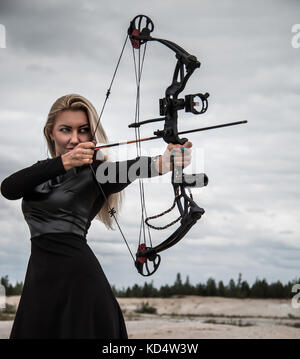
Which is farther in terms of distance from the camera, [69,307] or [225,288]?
[225,288]

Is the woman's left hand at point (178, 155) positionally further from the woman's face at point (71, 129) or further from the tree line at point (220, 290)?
the tree line at point (220, 290)

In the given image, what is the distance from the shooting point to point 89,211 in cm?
309

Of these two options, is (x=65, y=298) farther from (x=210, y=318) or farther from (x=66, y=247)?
(x=210, y=318)

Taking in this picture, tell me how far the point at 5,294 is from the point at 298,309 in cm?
570

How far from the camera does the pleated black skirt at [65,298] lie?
9.14 ft

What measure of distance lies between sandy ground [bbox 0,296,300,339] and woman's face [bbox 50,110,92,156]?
201 inches

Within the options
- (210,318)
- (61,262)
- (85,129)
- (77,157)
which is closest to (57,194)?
(77,157)

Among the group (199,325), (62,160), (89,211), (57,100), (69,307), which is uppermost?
(57,100)

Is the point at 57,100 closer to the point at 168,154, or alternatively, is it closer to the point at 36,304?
the point at 168,154

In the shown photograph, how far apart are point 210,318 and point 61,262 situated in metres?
8.19

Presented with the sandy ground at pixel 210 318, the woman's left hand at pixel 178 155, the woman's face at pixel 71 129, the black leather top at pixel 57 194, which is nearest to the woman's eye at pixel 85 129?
the woman's face at pixel 71 129

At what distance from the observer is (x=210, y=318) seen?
34.5 feet

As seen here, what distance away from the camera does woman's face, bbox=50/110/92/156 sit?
10.6ft
